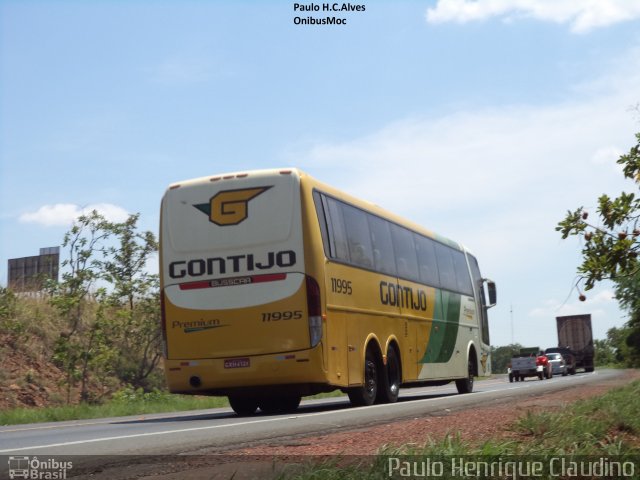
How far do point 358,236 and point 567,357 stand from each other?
3978 centimetres

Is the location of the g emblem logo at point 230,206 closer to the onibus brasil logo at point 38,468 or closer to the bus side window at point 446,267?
the onibus brasil logo at point 38,468

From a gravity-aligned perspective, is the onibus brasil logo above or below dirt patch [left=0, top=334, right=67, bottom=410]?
below

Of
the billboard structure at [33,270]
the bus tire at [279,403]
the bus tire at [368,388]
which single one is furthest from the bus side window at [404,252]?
the billboard structure at [33,270]

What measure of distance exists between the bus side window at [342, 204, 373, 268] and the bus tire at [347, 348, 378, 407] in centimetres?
172

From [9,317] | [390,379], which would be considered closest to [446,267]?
[390,379]

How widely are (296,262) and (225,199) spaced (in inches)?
65.5

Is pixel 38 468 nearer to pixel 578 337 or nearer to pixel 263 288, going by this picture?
pixel 263 288

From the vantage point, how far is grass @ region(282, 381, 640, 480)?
6.13 metres

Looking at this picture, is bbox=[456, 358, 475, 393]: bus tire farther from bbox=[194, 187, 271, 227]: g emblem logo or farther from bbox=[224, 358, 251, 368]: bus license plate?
bbox=[194, 187, 271, 227]: g emblem logo

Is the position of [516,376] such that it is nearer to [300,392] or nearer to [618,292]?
[618,292]

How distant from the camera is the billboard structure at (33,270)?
29641mm

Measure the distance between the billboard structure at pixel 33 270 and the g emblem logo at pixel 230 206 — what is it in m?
13.3

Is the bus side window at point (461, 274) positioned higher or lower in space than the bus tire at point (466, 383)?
higher

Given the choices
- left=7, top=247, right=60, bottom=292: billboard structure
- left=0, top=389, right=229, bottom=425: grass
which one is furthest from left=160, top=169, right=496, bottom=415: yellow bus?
left=7, top=247, right=60, bottom=292: billboard structure
